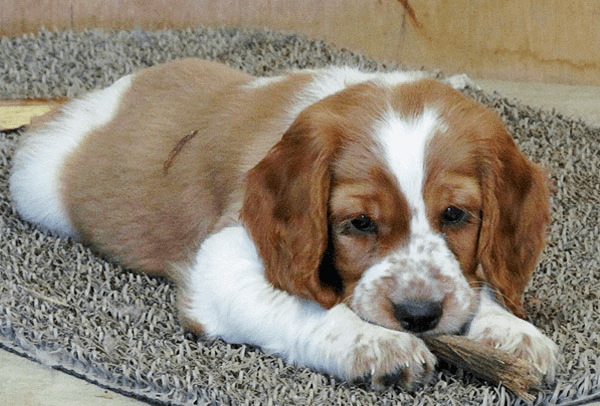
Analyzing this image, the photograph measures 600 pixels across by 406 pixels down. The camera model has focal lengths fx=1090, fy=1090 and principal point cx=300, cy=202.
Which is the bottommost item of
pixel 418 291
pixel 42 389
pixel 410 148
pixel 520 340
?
pixel 42 389

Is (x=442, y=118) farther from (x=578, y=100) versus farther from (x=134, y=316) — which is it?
(x=578, y=100)

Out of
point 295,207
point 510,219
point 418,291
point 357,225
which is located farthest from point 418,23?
point 418,291

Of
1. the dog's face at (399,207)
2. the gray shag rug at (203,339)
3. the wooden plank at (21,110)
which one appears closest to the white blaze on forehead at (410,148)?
the dog's face at (399,207)

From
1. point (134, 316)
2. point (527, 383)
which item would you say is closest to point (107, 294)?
point (134, 316)

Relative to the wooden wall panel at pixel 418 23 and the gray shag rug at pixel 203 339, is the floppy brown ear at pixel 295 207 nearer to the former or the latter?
the gray shag rug at pixel 203 339

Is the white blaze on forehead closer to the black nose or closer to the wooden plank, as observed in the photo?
the black nose

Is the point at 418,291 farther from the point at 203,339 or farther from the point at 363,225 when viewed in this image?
the point at 203,339

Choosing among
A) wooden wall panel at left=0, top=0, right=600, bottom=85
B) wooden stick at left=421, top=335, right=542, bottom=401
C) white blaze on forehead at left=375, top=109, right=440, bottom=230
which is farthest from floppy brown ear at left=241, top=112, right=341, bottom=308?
wooden wall panel at left=0, top=0, right=600, bottom=85
